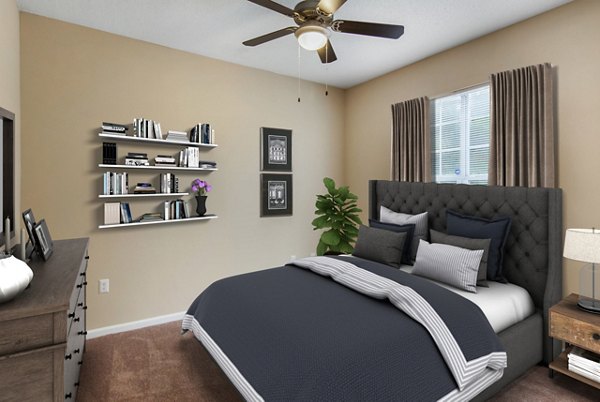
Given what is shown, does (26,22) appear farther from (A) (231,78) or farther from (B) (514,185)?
→ (B) (514,185)

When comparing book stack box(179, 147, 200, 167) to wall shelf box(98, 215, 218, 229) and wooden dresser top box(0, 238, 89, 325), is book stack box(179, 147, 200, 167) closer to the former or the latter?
wall shelf box(98, 215, 218, 229)

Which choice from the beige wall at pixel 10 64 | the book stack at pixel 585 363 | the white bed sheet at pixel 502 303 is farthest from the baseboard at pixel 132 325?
the book stack at pixel 585 363

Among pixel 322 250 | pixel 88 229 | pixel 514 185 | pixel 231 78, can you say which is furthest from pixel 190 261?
pixel 514 185

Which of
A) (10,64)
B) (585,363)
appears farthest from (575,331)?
(10,64)

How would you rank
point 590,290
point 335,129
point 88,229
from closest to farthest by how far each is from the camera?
point 590,290, point 88,229, point 335,129

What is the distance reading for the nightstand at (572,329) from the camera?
1.97 meters

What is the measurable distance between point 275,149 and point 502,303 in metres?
2.86

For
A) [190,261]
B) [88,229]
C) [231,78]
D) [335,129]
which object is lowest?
[190,261]

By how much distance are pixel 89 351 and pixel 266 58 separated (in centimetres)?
332

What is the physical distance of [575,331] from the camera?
6.71 feet

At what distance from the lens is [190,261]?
3.52 meters

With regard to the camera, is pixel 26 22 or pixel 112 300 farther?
pixel 112 300

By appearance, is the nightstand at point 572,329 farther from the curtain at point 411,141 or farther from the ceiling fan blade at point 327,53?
the ceiling fan blade at point 327,53

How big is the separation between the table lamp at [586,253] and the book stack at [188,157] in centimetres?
321
